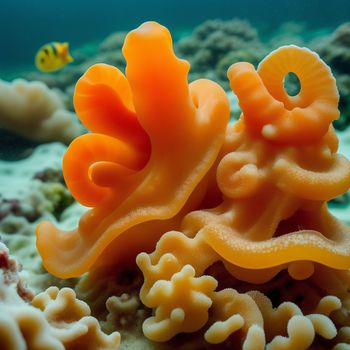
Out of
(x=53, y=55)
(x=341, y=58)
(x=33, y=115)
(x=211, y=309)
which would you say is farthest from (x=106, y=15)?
(x=211, y=309)

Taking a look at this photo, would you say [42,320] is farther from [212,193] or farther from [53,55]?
[53,55]

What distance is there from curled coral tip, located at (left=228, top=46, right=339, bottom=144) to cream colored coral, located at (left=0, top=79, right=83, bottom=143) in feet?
10.0

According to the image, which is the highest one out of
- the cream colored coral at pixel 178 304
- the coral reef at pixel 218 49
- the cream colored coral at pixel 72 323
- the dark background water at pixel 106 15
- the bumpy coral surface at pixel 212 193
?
the dark background water at pixel 106 15

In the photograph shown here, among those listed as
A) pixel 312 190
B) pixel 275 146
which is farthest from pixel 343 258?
pixel 275 146

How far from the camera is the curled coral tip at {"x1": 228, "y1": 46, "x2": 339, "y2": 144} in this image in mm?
1859

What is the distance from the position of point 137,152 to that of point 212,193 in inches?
15.5

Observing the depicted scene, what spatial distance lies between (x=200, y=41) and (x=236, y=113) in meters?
5.87

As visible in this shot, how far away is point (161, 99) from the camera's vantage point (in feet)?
6.39

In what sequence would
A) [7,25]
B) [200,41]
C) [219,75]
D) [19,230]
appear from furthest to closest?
1. [7,25]
2. [200,41]
3. [219,75]
4. [19,230]

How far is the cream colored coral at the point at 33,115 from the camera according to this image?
453 cm

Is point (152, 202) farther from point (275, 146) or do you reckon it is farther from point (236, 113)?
point (236, 113)

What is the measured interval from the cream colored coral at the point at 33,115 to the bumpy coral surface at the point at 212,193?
2.65 m

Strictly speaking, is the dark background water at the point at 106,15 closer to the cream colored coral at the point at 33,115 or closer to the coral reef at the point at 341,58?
the coral reef at the point at 341,58

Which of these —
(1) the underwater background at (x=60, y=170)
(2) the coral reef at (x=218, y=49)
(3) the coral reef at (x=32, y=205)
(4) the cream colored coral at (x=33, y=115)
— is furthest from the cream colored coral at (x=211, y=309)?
(2) the coral reef at (x=218, y=49)
